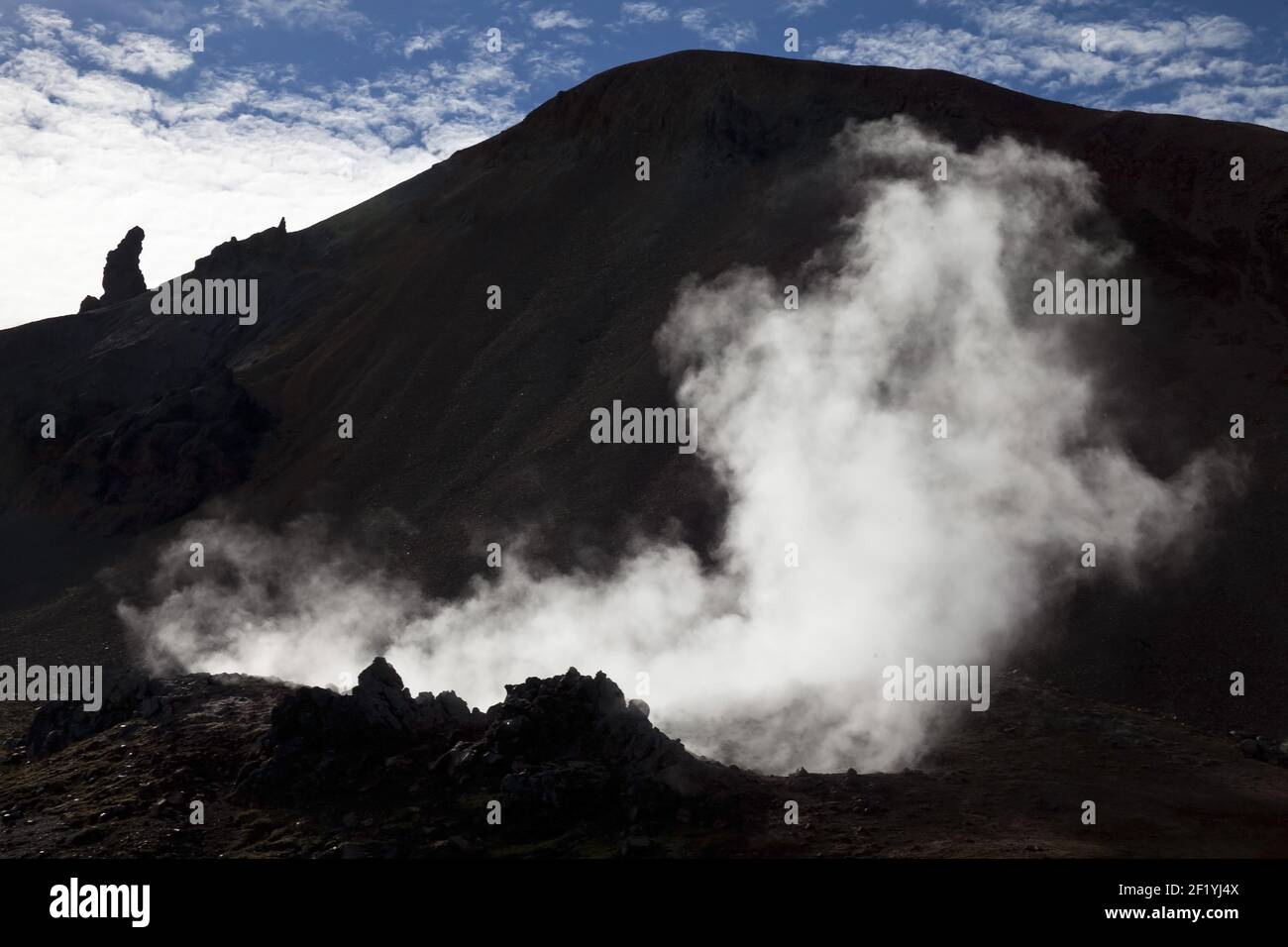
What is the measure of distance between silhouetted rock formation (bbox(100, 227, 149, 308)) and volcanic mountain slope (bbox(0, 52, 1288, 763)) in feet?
21.4

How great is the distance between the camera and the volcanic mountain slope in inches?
1734

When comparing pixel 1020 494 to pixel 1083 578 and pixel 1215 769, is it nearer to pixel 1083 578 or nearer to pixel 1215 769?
pixel 1083 578

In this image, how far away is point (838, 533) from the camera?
140ft

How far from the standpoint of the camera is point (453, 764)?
26562 millimetres

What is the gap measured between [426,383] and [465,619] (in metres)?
24.2

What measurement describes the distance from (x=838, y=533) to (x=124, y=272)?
73.7 meters

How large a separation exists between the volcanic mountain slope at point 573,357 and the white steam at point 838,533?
6.66 feet

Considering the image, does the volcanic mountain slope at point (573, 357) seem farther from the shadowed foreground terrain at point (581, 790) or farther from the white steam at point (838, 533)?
the shadowed foreground terrain at point (581, 790)

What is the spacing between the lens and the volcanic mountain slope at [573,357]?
4403 cm
